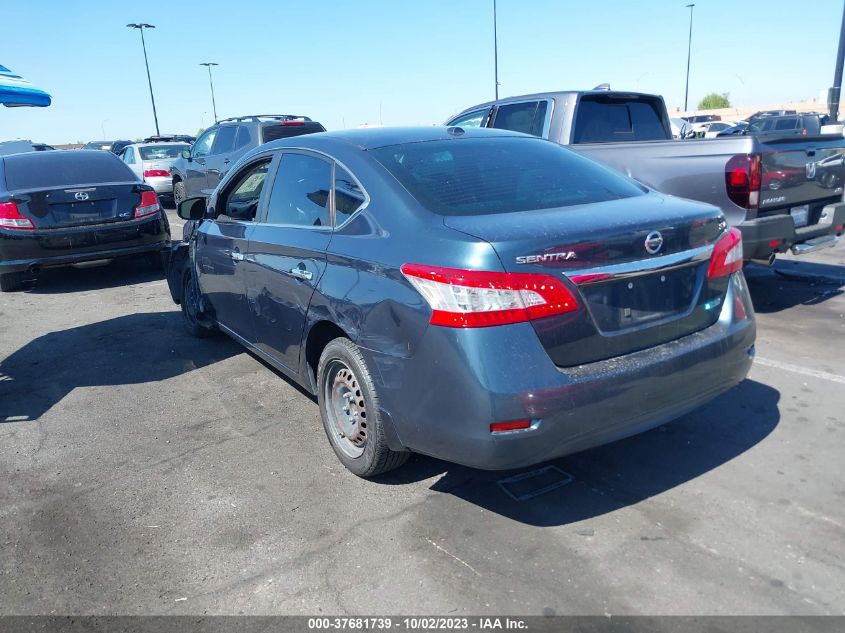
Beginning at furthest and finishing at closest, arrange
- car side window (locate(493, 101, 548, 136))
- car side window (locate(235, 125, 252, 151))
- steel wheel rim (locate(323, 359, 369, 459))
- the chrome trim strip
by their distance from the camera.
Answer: car side window (locate(235, 125, 252, 151))
car side window (locate(493, 101, 548, 136))
steel wheel rim (locate(323, 359, 369, 459))
the chrome trim strip

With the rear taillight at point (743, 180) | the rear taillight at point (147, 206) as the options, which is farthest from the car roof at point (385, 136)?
the rear taillight at point (147, 206)

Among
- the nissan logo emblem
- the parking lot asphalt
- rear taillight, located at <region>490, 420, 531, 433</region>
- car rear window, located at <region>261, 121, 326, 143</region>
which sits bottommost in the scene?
the parking lot asphalt

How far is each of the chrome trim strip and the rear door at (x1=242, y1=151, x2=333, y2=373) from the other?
4.66ft

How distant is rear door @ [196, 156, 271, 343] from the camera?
4633mm

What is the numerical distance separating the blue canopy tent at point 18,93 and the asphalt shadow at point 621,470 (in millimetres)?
4000

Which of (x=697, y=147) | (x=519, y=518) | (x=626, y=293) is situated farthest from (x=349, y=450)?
(x=697, y=147)

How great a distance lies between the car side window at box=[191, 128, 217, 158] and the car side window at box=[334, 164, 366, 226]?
460 inches

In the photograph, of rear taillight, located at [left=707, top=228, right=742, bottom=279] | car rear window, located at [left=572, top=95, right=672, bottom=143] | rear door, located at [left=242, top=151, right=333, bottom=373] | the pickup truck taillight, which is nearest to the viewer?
rear taillight, located at [left=707, top=228, right=742, bottom=279]

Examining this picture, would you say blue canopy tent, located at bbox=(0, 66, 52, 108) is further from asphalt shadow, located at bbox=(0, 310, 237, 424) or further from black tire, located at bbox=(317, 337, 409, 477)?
black tire, located at bbox=(317, 337, 409, 477)

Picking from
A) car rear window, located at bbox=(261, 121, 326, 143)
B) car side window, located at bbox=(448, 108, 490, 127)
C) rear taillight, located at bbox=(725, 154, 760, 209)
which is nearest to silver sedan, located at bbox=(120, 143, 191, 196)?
car rear window, located at bbox=(261, 121, 326, 143)

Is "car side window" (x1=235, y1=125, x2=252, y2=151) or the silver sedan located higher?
"car side window" (x1=235, y1=125, x2=252, y2=151)

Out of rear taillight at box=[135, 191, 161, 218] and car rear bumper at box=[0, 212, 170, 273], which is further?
rear taillight at box=[135, 191, 161, 218]

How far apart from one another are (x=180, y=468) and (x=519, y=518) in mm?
1928

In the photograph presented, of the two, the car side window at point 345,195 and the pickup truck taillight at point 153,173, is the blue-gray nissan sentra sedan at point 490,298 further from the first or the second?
the pickup truck taillight at point 153,173
